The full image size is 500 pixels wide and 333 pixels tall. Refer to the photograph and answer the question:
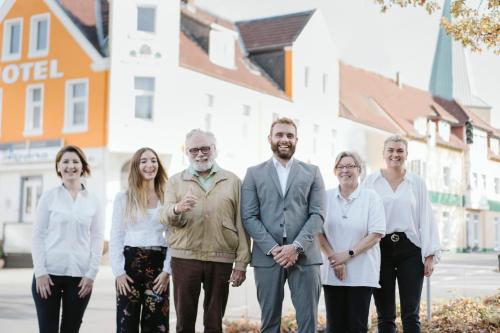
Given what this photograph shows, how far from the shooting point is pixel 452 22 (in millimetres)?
8930

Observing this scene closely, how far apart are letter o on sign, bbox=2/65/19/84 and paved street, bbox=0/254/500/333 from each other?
7.31 metres

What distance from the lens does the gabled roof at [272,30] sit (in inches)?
1166

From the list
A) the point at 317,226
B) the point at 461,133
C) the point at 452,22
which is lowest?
the point at 317,226

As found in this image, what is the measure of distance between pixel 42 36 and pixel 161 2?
4.39 metres

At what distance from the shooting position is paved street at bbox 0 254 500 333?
9.41 metres

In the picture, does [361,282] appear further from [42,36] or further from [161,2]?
[42,36]

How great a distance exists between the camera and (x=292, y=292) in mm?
4980

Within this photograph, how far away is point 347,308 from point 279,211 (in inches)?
40.6

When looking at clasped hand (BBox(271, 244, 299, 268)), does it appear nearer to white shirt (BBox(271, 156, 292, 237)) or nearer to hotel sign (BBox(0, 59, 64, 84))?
white shirt (BBox(271, 156, 292, 237))

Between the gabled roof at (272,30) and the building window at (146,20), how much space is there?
24.6 feet

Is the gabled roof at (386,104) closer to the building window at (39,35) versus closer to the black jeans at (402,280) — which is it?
the building window at (39,35)

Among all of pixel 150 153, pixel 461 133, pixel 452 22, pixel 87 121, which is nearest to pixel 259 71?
pixel 87 121

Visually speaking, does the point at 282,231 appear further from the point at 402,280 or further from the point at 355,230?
the point at 402,280

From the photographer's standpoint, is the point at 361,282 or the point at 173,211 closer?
the point at 173,211
